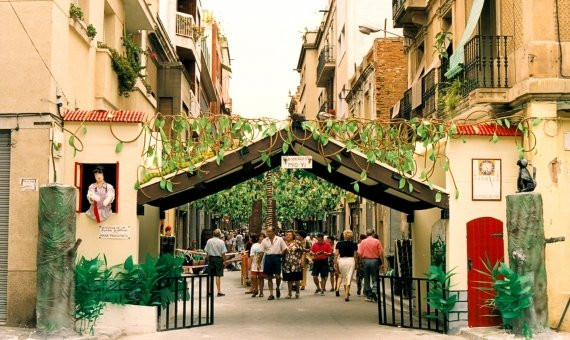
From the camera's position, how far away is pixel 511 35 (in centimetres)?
1539

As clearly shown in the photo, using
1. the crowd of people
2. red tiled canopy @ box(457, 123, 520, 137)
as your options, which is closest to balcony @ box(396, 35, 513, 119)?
red tiled canopy @ box(457, 123, 520, 137)

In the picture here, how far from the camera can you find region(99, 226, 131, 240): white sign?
44.7ft

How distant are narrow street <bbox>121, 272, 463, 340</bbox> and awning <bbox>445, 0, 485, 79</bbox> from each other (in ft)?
18.3

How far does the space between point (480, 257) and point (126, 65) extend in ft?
30.8

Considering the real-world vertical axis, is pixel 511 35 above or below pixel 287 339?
above

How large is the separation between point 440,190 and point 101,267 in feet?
19.9

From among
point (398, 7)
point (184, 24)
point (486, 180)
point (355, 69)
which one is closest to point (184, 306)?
point (486, 180)

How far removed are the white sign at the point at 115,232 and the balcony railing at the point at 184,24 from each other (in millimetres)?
22952

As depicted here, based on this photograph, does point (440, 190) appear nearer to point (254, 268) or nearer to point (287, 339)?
point (287, 339)

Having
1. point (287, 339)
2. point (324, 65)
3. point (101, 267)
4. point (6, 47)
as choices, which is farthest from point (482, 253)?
point (324, 65)

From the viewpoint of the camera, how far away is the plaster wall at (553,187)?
1364cm

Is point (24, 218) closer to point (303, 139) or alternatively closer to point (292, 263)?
point (303, 139)

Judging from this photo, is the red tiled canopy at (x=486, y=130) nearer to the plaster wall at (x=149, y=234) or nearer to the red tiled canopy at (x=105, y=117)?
the red tiled canopy at (x=105, y=117)

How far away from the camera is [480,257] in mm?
13656
